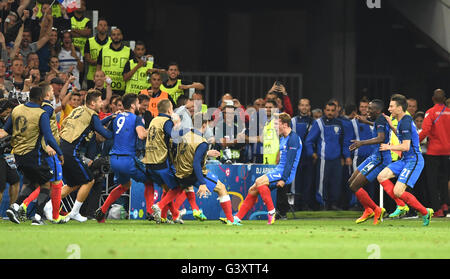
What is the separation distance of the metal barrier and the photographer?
722 centimetres

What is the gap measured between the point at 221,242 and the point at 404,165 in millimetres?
5369

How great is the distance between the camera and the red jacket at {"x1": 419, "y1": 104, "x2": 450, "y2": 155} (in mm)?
18547

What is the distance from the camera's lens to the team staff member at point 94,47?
A: 2002 centimetres

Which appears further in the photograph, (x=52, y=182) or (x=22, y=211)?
(x=22, y=211)

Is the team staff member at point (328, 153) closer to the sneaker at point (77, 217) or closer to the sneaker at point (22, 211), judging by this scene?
the sneaker at point (77, 217)

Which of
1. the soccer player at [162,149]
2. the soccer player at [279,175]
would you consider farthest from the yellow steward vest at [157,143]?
the soccer player at [279,175]

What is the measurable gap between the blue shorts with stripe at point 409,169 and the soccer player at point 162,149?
11.9ft

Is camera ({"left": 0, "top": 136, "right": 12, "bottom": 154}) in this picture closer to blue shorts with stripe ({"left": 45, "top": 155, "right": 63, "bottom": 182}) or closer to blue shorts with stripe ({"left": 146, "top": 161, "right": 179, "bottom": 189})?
blue shorts with stripe ({"left": 45, "top": 155, "right": 63, "bottom": 182})

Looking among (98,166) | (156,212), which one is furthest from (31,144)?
(98,166)

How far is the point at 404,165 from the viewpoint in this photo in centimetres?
1518

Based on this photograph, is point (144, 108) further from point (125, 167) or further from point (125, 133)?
point (125, 167)
